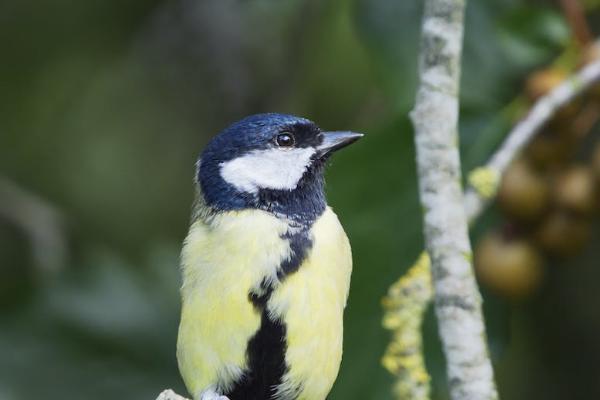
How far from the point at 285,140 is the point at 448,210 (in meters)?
0.64

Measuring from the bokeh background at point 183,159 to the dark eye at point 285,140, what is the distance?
11.4 inches

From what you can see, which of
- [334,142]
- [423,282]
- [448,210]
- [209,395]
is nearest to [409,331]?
[423,282]

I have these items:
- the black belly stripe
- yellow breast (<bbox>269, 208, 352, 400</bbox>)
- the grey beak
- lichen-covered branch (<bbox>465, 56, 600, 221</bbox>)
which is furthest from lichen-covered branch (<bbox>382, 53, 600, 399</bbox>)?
the grey beak

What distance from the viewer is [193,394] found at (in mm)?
2484

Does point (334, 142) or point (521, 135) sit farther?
point (334, 142)

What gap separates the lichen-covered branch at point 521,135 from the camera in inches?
94.5

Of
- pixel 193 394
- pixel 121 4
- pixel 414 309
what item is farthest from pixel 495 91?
pixel 121 4

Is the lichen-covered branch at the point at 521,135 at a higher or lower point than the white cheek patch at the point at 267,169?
lower

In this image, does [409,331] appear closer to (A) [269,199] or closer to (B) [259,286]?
(B) [259,286]

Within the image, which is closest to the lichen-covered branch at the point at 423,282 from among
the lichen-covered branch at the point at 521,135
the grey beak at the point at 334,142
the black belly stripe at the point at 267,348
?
the lichen-covered branch at the point at 521,135

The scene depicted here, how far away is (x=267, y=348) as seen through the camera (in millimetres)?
2406

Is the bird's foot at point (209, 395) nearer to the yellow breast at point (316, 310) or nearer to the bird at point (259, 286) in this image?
the bird at point (259, 286)

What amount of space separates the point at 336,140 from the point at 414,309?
0.55m

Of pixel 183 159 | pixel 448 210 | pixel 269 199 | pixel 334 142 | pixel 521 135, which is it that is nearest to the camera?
pixel 448 210
